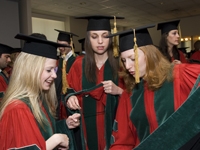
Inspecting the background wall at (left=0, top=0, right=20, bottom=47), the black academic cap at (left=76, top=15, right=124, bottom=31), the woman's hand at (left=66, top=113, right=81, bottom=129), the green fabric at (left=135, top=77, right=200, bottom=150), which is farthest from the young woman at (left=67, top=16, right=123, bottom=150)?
the background wall at (left=0, top=0, right=20, bottom=47)

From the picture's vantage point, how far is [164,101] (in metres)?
1.50

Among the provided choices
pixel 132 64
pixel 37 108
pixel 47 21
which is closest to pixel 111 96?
pixel 132 64

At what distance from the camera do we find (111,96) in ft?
7.44

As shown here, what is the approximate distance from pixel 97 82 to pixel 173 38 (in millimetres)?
1888

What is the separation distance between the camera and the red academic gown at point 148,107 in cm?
148

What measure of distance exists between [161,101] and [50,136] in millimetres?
767

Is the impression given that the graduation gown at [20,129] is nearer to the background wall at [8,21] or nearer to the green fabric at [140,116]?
the green fabric at [140,116]

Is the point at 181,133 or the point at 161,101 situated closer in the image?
the point at 181,133

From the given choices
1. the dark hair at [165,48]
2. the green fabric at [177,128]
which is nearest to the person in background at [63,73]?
the green fabric at [177,128]

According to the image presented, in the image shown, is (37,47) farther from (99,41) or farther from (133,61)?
(99,41)

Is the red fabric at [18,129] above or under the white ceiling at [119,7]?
under

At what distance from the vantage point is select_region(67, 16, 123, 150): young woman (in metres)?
2.27

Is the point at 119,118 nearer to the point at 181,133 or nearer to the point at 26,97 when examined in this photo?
the point at 26,97

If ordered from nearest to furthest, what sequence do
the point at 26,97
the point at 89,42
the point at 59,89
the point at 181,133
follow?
the point at 181,133 → the point at 26,97 → the point at 89,42 → the point at 59,89
